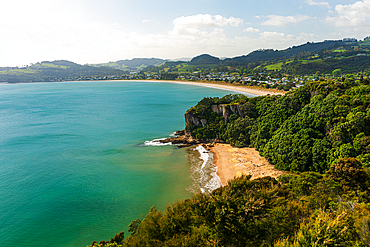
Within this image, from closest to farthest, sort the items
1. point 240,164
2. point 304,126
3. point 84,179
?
point 84,179 < point 304,126 < point 240,164

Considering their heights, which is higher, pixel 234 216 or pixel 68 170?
pixel 234 216

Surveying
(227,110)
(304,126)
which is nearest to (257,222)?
(304,126)

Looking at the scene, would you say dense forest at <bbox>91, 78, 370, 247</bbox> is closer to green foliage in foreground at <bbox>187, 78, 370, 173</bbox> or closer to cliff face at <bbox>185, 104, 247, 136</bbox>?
green foliage in foreground at <bbox>187, 78, 370, 173</bbox>

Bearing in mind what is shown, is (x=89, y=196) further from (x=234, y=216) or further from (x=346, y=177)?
(x=346, y=177)

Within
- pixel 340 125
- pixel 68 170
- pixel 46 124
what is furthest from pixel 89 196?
pixel 46 124

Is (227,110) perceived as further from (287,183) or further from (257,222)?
(257,222)

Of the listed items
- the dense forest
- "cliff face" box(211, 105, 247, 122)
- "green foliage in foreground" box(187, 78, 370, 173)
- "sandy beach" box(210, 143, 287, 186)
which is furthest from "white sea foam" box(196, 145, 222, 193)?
"cliff face" box(211, 105, 247, 122)
